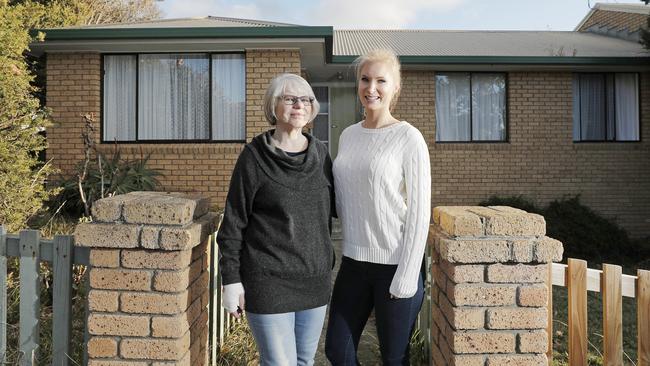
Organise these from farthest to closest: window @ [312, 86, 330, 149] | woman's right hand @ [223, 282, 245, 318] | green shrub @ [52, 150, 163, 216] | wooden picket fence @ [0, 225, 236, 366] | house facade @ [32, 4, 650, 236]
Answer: window @ [312, 86, 330, 149], house facade @ [32, 4, 650, 236], green shrub @ [52, 150, 163, 216], wooden picket fence @ [0, 225, 236, 366], woman's right hand @ [223, 282, 245, 318]

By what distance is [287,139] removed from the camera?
2439mm

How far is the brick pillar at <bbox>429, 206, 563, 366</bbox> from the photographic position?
7.98 feet

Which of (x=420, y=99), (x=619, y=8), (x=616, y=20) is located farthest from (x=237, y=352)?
(x=619, y=8)

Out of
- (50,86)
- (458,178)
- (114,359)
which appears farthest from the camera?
(458,178)

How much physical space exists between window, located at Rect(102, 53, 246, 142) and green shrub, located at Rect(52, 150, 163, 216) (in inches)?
35.1

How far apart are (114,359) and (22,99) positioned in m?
3.85

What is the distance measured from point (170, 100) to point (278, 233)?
7.86 m

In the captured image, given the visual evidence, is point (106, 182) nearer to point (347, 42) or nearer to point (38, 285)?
point (38, 285)

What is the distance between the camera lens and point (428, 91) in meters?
11.1

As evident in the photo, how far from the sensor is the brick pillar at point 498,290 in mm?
2432

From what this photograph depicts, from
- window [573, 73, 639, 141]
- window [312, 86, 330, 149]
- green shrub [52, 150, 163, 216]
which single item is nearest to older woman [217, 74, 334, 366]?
green shrub [52, 150, 163, 216]

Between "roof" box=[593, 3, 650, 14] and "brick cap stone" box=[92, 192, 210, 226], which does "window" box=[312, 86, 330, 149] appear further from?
"brick cap stone" box=[92, 192, 210, 226]

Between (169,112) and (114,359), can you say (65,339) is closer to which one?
(114,359)

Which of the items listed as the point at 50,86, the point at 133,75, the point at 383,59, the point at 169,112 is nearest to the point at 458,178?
the point at 169,112
